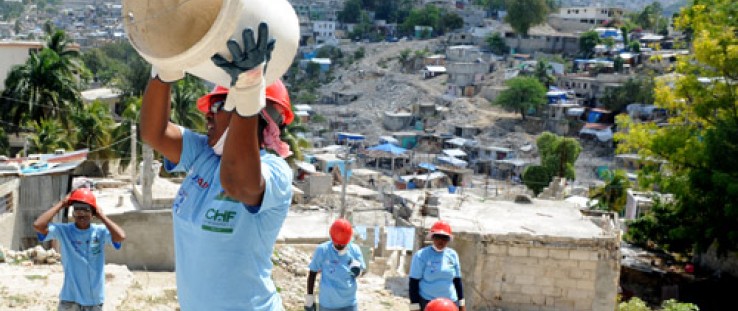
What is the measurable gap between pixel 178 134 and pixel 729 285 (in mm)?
16130

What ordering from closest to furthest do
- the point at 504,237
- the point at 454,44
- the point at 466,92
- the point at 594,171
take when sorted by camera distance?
the point at 504,237, the point at 594,171, the point at 466,92, the point at 454,44

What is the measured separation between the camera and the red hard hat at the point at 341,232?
18.9ft

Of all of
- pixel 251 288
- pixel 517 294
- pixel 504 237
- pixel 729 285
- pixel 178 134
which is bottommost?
pixel 729 285

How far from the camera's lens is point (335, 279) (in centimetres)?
579

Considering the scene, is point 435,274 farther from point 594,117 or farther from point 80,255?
point 594,117

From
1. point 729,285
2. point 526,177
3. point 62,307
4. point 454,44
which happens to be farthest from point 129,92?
point 454,44

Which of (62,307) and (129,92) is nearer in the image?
(62,307)

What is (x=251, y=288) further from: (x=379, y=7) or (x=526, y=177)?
(x=379, y=7)

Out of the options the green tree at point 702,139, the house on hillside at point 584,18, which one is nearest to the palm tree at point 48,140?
the green tree at point 702,139

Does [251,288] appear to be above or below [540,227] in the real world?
above

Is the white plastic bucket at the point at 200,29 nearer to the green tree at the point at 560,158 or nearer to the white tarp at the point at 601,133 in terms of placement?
the green tree at the point at 560,158

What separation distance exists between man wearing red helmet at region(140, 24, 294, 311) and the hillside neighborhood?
51 cm

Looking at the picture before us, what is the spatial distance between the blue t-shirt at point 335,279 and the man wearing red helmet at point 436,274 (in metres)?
0.47

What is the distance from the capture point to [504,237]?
33.4ft
